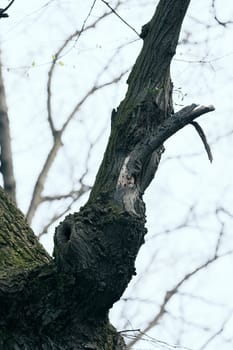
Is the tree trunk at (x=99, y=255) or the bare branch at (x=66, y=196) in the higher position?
the bare branch at (x=66, y=196)

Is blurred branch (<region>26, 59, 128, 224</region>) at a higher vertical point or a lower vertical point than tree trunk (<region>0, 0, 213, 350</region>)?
higher

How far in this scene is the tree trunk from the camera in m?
3.39

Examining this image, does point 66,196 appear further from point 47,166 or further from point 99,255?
point 99,255

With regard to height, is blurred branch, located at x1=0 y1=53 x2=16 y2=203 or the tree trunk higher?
blurred branch, located at x1=0 y1=53 x2=16 y2=203

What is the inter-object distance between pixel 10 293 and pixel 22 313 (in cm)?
11

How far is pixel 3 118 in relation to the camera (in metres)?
8.95

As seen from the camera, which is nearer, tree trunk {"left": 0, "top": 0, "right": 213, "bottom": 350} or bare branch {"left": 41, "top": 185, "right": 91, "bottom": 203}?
tree trunk {"left": 0, "top": 0, "right": 213, "bottom": 350}

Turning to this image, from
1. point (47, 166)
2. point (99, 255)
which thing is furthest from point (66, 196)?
point (99, 255)

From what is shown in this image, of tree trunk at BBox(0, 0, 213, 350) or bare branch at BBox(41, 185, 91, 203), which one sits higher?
bare branch at BBox(41, 185, 91, 203)

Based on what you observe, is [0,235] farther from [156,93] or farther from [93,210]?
[156,93]

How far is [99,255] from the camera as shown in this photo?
3381mm

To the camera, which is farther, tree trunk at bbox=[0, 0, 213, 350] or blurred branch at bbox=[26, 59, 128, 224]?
blurred branch at bbox=[26, 59, 128, 224]

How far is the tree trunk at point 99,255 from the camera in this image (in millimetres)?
3393

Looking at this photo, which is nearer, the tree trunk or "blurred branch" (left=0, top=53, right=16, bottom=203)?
the tree trunk
